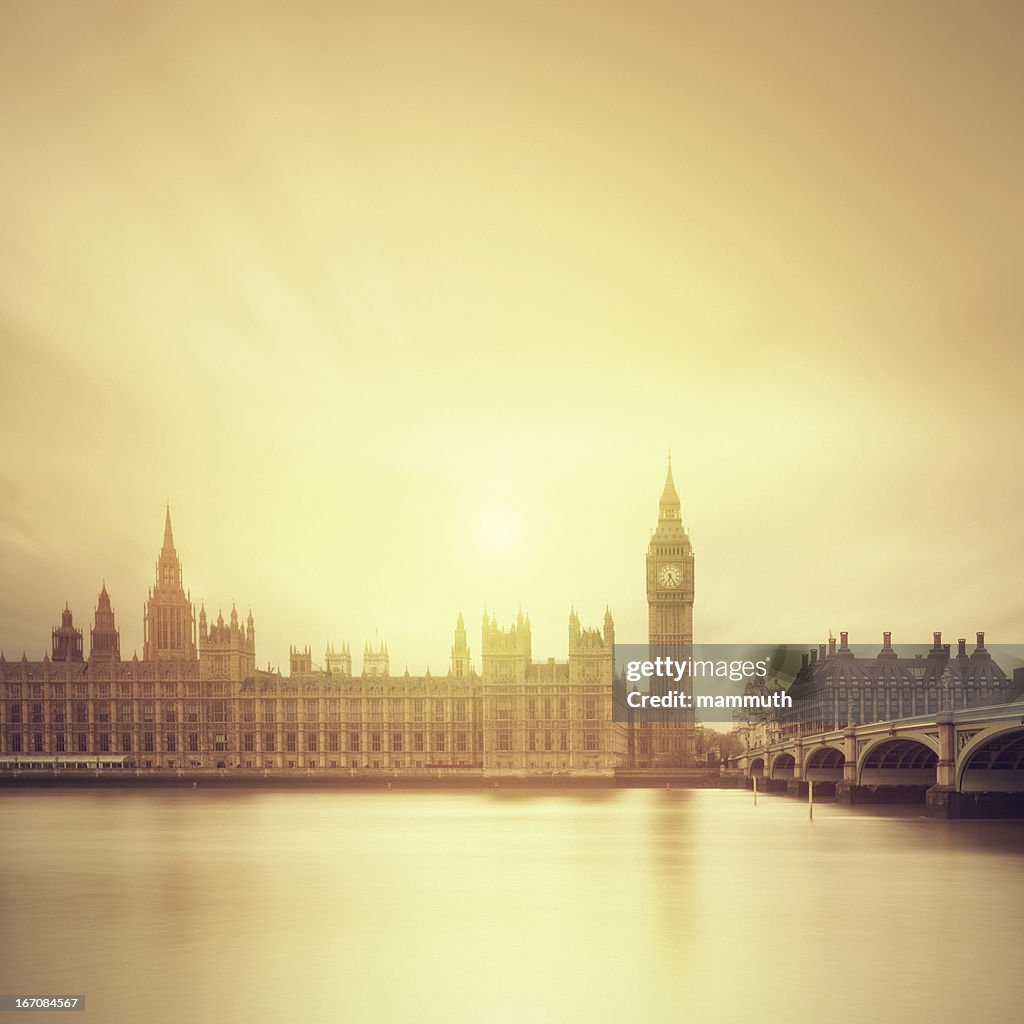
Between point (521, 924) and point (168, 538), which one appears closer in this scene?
point (521, 924)

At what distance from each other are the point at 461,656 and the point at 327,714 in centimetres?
1347

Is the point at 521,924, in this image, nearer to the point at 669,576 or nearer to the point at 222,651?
the point at 222,651

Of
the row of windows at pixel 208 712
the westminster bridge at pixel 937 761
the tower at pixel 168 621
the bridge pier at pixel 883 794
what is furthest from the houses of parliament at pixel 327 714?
the bridge pier at pixel 883 794

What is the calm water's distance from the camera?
19.3 m

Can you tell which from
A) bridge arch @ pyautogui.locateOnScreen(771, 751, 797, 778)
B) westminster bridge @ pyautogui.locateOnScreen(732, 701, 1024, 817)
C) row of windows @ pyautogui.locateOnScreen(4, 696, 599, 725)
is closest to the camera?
westminster bridge @ pyautogui.locateOnScreen(732, 701, 1024, 817)

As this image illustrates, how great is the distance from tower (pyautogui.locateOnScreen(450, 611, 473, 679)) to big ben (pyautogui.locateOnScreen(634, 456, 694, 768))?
1949 centimetres

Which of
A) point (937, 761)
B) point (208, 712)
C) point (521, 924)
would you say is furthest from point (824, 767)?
point (521, 924)

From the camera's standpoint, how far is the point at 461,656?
118 m

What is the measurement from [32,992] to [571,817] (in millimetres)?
44560

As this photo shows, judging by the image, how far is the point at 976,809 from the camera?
54.3m

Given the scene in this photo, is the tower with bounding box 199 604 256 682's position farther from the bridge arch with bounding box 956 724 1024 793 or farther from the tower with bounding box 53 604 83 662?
the bridge arch with bounding box 956 724 1024 793

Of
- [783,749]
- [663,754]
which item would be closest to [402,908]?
[783,749]

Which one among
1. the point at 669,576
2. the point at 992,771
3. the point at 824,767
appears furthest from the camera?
the point at 669,576

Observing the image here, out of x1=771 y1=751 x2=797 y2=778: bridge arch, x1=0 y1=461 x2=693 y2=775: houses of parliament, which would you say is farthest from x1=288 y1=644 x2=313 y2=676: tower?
x1=771 y1=751 x2=797 y2=778: bridge arch
